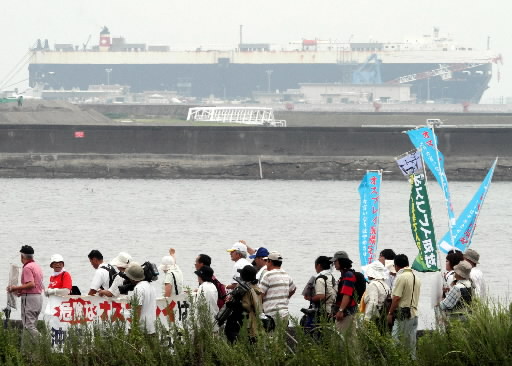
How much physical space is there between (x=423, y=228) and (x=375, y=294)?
3024 mm

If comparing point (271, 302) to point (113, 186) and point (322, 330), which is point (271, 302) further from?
point (113, 186)

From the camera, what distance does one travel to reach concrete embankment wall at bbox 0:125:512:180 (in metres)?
49.5

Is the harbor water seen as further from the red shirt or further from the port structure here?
the port structure

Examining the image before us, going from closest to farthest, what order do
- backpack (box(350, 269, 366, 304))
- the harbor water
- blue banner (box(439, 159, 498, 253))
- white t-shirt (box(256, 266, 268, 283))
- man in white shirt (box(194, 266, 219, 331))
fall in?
1. man in white shirt (box(194, 266, 219, 331))
2. backpack (box(350, 269, 366, 304))
3. white t-shirt (box(256, 266, 268, 283))
4. blue banner (box(439, 159, 498, 253))
5. the harbor water

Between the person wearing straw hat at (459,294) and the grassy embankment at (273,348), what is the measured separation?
0.88m

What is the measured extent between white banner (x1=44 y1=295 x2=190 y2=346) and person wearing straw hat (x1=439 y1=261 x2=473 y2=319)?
6.28 feet

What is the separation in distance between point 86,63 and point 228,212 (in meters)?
127

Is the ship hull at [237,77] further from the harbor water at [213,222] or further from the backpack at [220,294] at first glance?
the backpack at [220,294]

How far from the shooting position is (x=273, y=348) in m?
7.82

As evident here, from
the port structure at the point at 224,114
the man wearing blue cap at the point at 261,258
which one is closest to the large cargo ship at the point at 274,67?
the port structure at the point at 224,114

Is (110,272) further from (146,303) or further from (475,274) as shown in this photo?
(475,274)

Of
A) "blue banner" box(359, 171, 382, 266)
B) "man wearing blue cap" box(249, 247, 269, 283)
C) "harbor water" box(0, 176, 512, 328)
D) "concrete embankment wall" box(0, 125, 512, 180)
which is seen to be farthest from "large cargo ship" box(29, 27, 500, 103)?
"man wearing blue cap" box(249, 247, 269, 283)

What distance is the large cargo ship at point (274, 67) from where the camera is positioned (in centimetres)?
15150

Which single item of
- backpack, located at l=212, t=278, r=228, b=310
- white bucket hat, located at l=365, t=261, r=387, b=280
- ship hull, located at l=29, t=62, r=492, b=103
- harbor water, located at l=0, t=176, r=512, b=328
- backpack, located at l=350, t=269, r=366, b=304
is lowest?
harbor water, located at l=0, t=176, r=512, b=328
